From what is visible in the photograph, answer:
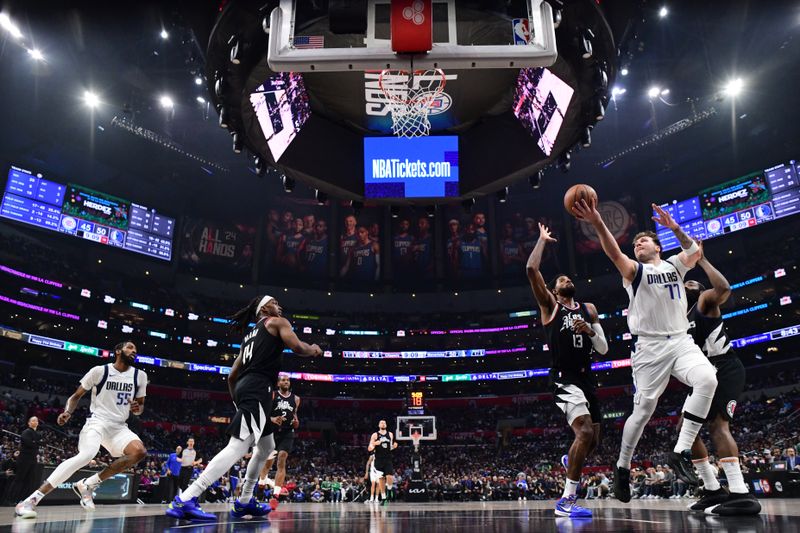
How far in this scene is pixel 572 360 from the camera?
6012 mm

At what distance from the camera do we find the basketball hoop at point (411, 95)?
373 inches

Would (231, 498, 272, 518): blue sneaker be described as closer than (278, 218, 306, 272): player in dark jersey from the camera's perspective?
Yes

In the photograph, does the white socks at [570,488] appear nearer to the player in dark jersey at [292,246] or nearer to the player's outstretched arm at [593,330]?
the player's outstretched arm at [593,330]

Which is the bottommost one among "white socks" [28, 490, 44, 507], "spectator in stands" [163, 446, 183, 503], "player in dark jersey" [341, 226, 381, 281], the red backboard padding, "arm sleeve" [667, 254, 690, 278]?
"spectator in stands" [163, 446, 183, 503]

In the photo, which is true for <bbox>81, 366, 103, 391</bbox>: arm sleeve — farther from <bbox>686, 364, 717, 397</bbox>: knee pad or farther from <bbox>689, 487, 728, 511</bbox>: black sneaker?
Answer: <bbox>689, 487, 728, 511</bbox>: black sneaker

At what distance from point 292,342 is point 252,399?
64cm

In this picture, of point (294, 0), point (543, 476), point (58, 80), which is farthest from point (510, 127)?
point (58, 80)

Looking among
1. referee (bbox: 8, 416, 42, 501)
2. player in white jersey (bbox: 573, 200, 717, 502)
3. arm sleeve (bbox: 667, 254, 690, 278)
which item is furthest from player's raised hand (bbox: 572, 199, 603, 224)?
referee (bbox: 8, 416, 42, 501)

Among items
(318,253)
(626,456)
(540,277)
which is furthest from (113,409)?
(318,253)

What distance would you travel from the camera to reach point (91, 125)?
33500 mm

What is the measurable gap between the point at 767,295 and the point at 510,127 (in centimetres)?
3386

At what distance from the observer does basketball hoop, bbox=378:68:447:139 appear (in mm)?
9469

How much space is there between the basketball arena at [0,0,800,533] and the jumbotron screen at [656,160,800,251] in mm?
170

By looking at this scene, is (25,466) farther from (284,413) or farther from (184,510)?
(184,510)
